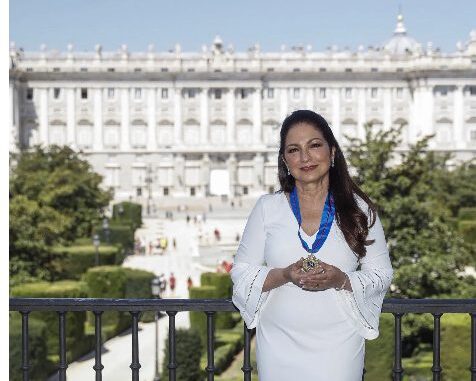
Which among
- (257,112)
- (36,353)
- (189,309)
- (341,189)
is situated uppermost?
(257,112)

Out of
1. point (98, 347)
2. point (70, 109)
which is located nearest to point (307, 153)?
point (98, 347)

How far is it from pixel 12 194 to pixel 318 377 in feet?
81.8

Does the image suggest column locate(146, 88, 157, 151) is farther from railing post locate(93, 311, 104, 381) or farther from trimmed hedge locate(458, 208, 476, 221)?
railing post locate(93, 311, 104, 381)

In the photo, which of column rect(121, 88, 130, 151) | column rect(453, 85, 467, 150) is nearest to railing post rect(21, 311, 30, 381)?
column rect(121, 88, 130, 151)

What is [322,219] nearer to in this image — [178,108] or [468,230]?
[468,230]

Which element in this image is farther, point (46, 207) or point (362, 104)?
point (362, 104)

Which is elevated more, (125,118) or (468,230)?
(125,118)

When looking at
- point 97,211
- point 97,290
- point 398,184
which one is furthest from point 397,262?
point 97,211

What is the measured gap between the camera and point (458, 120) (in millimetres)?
69812

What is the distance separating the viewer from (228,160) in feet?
222

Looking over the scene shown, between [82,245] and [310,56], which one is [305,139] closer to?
[82,245]

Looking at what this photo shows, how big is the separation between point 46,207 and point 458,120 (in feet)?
161

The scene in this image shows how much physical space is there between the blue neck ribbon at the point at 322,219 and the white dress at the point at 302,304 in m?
0.02

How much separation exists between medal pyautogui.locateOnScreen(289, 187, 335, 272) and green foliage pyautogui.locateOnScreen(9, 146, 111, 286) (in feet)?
53.0
